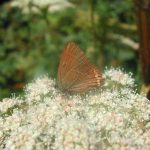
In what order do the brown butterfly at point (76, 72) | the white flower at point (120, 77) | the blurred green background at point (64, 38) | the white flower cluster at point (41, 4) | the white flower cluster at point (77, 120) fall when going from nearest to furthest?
the white flower cluster at point (77, 120)
the brown butterfly at point (76, 72)
the white flower at point (120, 77)
the white flower cluster at point (41, 4)
the blurred green background at point (64, 38)

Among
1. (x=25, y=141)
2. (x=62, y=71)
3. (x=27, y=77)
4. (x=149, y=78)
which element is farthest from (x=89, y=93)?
(x=27, y=77)

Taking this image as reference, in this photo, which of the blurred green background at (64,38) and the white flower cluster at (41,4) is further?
the blurred green background at (64,38)

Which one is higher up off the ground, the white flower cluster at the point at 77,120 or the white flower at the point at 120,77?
the white flower at the point at 120,77

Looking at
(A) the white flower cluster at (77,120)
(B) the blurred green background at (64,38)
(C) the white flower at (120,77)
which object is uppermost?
(B) the blurred green background at (64,38)

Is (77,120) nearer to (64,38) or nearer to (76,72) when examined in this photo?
(76,72)

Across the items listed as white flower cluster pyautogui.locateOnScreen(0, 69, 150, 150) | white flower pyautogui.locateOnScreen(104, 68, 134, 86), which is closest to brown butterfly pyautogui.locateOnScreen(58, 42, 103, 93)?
white flower cluster pyautogui.locateOnScreen(0, 69, 150, 150)

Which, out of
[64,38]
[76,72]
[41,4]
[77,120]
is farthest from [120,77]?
[64,38]

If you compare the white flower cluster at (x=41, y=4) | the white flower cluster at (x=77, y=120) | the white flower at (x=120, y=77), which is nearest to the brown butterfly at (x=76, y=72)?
the white flower cluster at (x=77, y=120)

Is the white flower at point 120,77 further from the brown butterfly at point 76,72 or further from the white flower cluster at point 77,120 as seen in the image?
the brown butterfly at point 76,72

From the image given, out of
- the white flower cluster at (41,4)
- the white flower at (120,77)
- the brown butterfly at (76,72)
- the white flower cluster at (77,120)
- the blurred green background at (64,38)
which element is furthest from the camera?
the blurred green background at (64,38)
